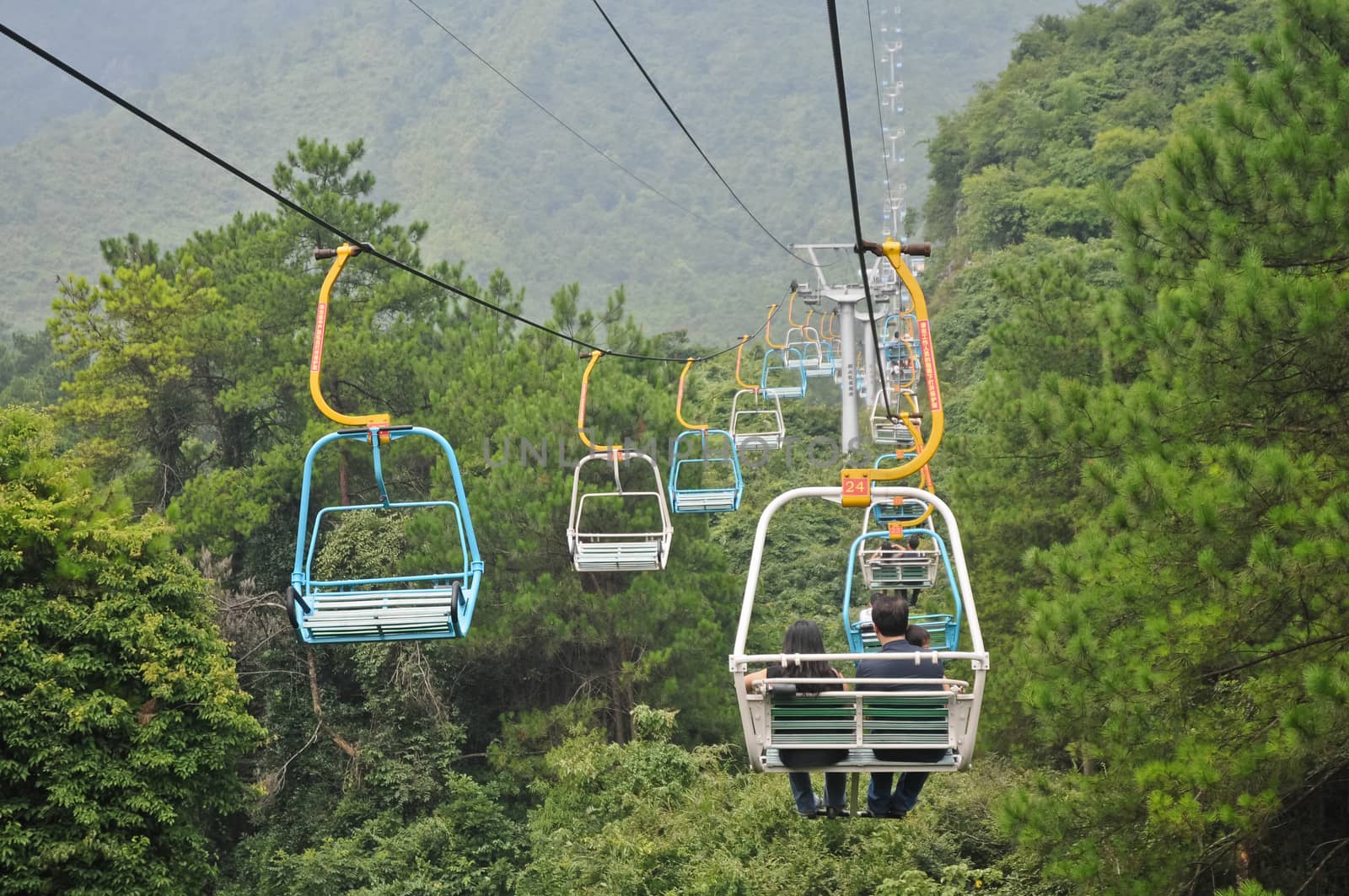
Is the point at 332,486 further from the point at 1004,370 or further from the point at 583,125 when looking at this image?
the point at 583,125

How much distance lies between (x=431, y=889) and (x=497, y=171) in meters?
102

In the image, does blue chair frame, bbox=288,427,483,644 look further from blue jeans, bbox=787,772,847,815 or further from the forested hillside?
the forested hillside

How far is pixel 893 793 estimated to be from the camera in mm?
5898

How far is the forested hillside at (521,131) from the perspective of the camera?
9569 cm

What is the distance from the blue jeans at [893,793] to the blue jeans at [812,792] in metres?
0.13

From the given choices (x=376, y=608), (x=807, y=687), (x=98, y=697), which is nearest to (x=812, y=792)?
(x=807, y=687)

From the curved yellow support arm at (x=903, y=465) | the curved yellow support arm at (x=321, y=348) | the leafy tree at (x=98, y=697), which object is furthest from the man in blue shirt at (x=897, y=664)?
the leafy tree at (x=98, y=697)

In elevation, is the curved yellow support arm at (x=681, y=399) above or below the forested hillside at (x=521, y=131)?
below

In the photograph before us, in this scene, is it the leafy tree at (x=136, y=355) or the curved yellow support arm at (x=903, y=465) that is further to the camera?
the leafy tree at (x=136, y=355)

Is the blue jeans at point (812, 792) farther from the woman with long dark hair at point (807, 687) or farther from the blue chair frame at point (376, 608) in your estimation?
the blue chair frame at point (376, 608)

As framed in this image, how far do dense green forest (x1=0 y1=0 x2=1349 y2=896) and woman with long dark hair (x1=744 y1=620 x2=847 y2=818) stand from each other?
6.39ft

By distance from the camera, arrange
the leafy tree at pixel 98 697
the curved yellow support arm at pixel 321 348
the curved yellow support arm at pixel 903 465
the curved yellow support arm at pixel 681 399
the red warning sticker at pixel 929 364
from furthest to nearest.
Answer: the curved yellow support arm at pixel 681 399, the leafy tree at pixel 98 697, the curved yellow support arm at pixel 321 348, the red warning sticker at pixel 929 364, the curved yellow support arm at pixel 903 465

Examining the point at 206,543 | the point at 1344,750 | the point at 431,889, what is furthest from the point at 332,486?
the point at 1344,750

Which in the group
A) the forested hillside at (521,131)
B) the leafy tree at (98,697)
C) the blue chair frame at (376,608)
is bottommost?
the leafy tree at (98,697)
